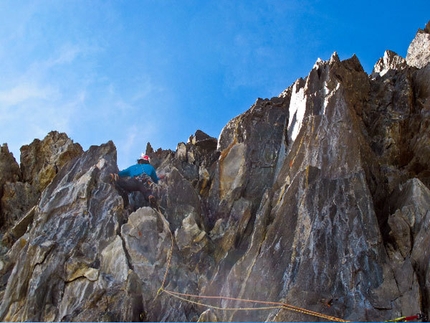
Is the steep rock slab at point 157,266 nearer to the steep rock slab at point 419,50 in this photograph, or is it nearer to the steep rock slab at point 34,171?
the steep rock slab at point 34,171

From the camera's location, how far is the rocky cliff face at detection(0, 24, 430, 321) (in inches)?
762

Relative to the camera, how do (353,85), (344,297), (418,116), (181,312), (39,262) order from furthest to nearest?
(353,85) → (418,116) → (39,262) → (181,312) → (344,297)

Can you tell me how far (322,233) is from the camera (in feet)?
67.8

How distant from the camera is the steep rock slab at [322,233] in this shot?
18656mm

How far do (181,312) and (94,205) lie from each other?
8773 mm

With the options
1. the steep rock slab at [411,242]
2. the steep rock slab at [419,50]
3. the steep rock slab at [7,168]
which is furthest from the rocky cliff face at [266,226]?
the steep rock slab at [419,50]

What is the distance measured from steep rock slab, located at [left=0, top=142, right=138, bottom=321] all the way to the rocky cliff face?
0.07m

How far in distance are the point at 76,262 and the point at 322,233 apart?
38.9 ft

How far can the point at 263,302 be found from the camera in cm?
1944

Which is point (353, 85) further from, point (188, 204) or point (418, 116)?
point (188, 204)

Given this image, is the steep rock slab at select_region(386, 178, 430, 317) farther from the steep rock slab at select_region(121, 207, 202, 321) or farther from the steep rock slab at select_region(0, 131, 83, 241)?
the steep rock slab at select_region(0, 131, 83, 241)

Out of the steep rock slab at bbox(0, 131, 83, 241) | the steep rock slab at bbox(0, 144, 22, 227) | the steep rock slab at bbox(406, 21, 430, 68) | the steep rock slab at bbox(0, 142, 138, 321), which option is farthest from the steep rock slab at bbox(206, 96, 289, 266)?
the steep rock slab at bbox(0, 144, 22, 227)

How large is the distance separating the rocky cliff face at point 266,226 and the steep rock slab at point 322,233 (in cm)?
5

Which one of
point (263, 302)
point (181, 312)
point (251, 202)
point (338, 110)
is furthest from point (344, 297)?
point (338, 110)
